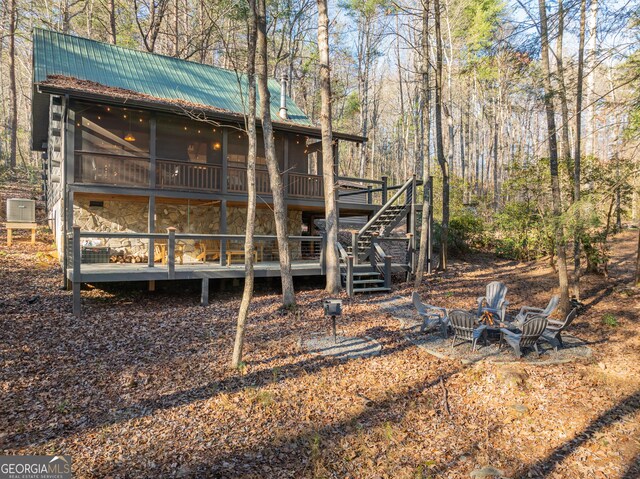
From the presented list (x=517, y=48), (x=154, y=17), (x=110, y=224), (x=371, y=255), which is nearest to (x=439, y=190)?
(x=371, y=255)

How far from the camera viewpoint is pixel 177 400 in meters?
4.90

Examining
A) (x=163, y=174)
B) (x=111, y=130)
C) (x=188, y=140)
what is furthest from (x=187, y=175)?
(x=111, y=130)

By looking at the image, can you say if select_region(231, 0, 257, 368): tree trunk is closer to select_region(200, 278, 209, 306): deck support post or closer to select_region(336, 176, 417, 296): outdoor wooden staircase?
select_region(200, 278, 209, 306): deck support post

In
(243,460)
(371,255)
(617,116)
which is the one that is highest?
(617,116)

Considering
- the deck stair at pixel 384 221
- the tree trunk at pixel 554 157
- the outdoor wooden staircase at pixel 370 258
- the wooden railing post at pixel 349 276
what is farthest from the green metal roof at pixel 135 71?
the tree trunk at pixel 554 157

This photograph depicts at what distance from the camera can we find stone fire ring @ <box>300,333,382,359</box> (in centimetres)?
641

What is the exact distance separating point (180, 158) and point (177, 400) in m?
10.0

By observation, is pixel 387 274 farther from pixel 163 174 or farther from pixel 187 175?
pixel 163 174

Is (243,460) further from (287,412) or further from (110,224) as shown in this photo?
(110,224)

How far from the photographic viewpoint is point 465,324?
258 inches

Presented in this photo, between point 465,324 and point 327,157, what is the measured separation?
577cm

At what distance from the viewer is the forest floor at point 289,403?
4.00 m

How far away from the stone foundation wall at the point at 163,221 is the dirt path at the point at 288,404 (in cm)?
422

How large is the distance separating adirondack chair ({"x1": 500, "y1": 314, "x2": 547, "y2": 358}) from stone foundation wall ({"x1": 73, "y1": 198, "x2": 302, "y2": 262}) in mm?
8428
